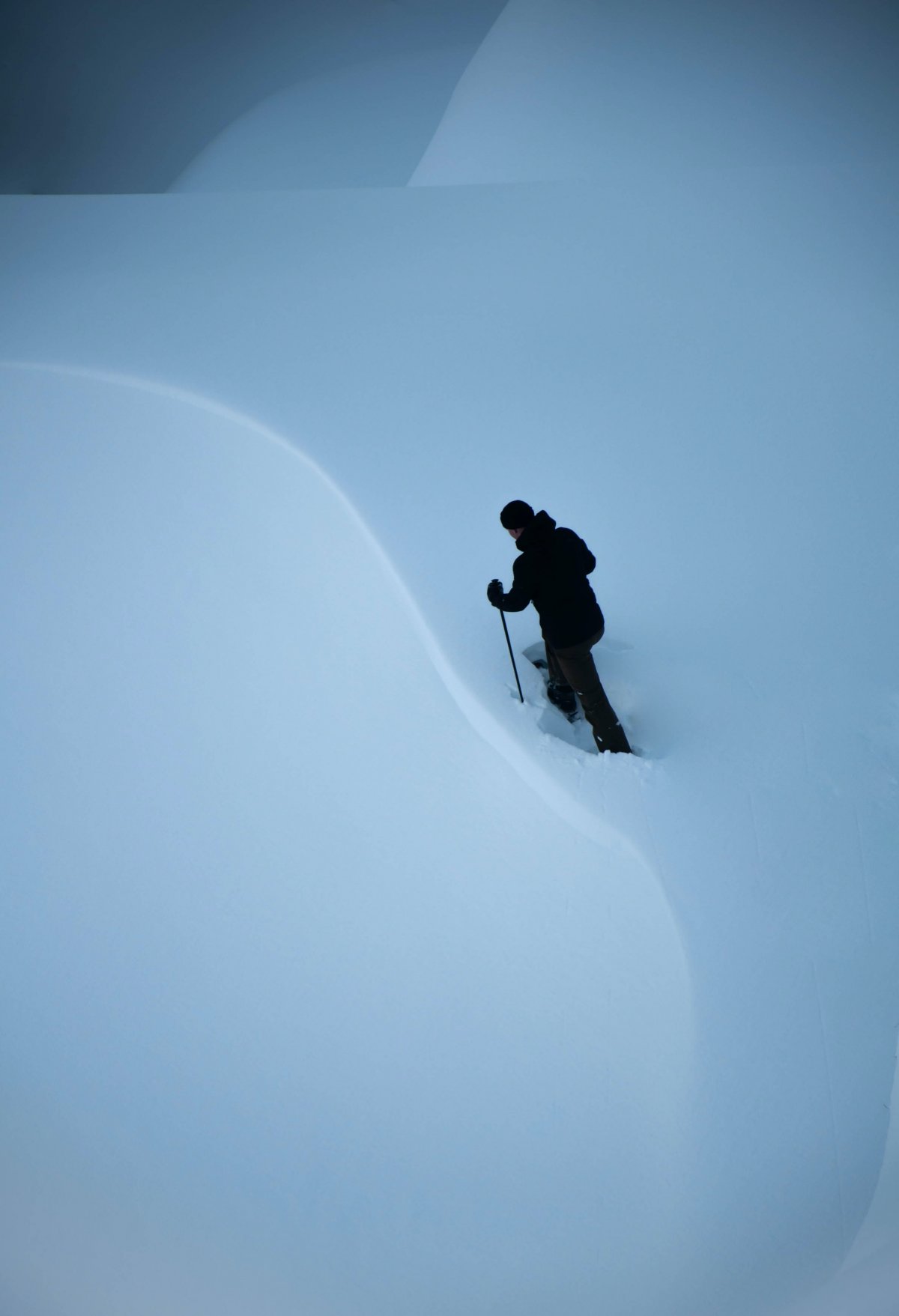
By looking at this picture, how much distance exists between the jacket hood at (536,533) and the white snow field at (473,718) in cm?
90

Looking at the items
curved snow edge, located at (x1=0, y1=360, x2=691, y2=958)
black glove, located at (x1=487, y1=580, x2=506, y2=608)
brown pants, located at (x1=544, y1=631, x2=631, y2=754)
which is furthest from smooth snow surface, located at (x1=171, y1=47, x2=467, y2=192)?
brown pants, located at (x1=544, y1=631, x2=631, y2=754)

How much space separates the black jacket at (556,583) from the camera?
11.3 feet

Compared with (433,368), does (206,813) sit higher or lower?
lower

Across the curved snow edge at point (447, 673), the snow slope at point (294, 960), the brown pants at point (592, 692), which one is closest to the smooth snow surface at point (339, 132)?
the curved snow edge at point (447, 673)

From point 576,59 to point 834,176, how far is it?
2.40 m

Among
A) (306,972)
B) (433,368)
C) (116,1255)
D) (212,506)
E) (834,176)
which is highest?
(834,176)

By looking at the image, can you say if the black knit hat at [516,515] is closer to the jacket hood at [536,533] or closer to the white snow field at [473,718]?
the jacket hood at [536,533]

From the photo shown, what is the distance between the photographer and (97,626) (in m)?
4.89

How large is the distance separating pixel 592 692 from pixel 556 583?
0.55 meters

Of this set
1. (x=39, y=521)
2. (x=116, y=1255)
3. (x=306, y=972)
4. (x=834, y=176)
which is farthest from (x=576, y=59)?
(x=116, y=1255)

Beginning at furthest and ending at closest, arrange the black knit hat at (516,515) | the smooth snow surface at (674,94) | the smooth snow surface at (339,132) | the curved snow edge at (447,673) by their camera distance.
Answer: the smooth snow surface at (339,132) → the smooth snow surface at (674,94) → the curved snow edge at (447,673) → the black knit hat at (516,515)

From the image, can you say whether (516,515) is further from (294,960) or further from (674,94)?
(674,94)

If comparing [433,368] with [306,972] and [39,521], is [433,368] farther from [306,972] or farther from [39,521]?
[306,972]

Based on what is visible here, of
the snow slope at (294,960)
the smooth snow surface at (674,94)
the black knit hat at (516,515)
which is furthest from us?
the smooth snow surface at (674,94)
